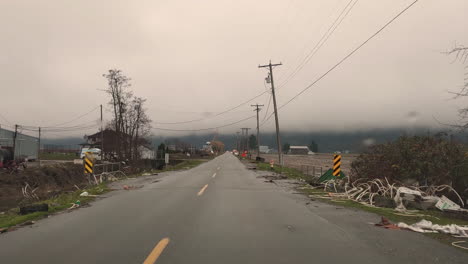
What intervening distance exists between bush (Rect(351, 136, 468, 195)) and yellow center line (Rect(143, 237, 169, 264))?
11.9 m

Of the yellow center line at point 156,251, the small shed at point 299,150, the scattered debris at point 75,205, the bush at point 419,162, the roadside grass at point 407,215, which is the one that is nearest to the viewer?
the yellow center line at point 156,251

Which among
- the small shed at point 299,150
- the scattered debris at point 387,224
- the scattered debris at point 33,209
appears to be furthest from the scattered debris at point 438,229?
the small shed at point 299,150

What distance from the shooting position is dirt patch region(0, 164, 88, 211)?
2402 centimetres

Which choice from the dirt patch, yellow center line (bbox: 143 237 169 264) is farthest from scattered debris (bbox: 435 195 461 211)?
the dirt patch

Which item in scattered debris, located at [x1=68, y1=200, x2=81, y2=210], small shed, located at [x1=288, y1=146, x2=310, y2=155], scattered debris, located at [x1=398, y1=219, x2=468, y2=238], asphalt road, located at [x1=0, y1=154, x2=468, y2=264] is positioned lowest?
scattered debris, located at [x1=398, y1=219, x2=468, y2=238]

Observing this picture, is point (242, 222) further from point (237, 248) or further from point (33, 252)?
point (33, 252)

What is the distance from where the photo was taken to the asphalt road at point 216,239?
566 cm

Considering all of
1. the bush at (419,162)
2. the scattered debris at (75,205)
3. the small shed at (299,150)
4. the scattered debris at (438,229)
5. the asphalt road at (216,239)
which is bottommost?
the scattered debris at (438,229)

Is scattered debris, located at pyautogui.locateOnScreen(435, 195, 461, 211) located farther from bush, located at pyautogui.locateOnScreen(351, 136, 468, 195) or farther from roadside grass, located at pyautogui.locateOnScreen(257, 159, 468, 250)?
bush, located at pyautogui.locateOnScreen(351, 136, 468, 195)

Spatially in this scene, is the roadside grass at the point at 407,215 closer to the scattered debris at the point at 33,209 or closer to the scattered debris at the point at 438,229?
the scattered debris at the point at 438,229

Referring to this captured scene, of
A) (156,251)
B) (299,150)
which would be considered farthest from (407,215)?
(299,150)

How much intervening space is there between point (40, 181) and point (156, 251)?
2856 cm

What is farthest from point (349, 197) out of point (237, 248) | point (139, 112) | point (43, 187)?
point (139, 112)

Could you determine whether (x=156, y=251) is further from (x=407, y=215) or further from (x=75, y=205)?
(x=407, y=215)
